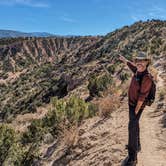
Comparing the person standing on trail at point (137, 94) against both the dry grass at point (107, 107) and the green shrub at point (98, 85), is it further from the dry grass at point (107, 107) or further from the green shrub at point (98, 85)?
the green shrub at point (98, 85)

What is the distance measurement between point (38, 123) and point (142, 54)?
10.6 m

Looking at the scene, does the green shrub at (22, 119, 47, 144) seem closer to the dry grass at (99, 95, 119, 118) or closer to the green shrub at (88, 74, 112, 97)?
the dry grass at (99, 95, 119, 118)

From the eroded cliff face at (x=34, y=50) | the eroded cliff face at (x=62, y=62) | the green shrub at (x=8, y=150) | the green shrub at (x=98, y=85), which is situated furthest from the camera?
the eroded cliff face at (x=34, y=50)

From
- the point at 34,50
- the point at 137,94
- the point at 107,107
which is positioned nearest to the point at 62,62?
the point at 34,50

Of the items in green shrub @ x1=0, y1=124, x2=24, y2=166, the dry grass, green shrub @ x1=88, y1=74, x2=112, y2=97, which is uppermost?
the dry grass

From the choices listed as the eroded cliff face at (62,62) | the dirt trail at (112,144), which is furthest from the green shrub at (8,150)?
the eroded cliff face at (62,62)

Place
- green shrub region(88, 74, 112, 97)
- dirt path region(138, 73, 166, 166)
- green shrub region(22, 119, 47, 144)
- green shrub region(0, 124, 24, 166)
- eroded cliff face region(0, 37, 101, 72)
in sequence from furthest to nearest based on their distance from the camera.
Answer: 1. eroded cliff face region(0, 37, 101, 72)
2. green shrub region(88, 74, 112, 97)
3. green shrub region(22, 119, 47, 144)
4. green shrub region(0, 124, 24, 166)
5. dirt path region(138, 73, 166, 166)

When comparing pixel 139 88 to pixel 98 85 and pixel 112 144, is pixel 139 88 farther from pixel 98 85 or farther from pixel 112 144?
pixel 98 85

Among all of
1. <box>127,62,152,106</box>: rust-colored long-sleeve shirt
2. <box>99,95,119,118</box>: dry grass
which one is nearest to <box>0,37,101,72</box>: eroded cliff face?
<box>99,95,119,118</box>: dry grass

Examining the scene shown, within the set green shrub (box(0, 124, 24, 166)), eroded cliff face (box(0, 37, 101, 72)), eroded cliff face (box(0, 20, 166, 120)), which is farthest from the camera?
eroded cliff face (box(0, 37, 101, 72))

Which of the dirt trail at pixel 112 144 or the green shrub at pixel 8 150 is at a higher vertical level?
Answer: the dirt trail at pixel 112 144

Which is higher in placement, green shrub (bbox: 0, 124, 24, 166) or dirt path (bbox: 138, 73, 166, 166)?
dirt path (bbox: 138, 73, 166, 166)

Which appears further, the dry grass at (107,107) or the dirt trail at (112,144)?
the dry grass at (107,107)

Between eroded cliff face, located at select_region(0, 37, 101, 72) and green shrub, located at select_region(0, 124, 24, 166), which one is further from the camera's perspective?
eroded cliff face, located at select_region(0, 37, 101, 72)
